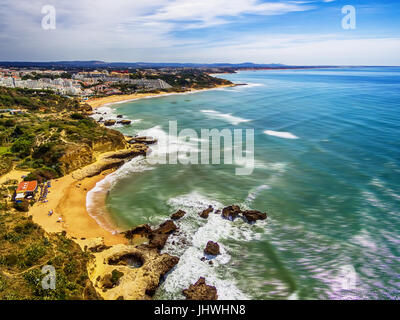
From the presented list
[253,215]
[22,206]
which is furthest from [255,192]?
[22,206]

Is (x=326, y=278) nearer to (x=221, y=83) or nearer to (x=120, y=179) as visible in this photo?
(x=120, y=179)

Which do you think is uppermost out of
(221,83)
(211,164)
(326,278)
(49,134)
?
(221,83)

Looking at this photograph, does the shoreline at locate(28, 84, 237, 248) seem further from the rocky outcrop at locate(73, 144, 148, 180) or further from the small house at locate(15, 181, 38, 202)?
the small house at locate(15, 181, 38, 202)

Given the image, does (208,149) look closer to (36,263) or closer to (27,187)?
(27,187)

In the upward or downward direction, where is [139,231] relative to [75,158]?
downward

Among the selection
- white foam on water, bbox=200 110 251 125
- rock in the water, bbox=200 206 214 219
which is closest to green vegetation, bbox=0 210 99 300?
rock in the water, bbox=200 206 214 219
